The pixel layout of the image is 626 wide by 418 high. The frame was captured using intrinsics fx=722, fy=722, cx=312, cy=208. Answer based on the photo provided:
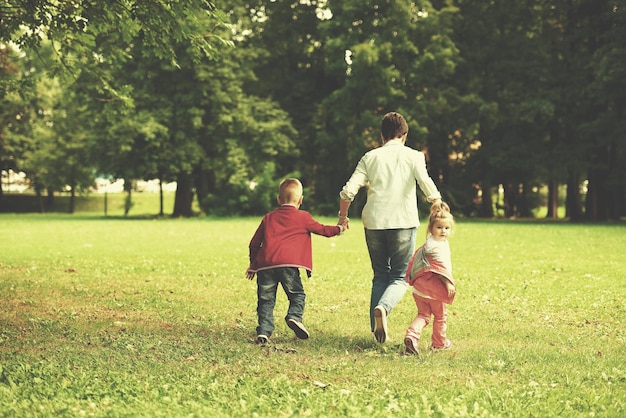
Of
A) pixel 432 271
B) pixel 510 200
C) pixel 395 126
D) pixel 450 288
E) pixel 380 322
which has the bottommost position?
pixel 380 322

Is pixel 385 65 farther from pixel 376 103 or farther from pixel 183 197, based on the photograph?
pixel 183 197

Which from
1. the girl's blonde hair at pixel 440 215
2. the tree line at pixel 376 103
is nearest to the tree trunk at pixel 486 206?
the tree line at pixel 376 103

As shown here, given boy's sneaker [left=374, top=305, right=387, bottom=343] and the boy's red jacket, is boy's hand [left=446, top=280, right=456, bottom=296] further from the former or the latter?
the boy's red jacket

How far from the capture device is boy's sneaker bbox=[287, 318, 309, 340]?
7402mm

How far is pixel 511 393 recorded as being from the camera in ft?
17.8

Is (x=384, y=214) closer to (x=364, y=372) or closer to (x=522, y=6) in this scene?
(x=364, y=372)

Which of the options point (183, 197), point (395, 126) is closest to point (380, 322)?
point (395, 126)

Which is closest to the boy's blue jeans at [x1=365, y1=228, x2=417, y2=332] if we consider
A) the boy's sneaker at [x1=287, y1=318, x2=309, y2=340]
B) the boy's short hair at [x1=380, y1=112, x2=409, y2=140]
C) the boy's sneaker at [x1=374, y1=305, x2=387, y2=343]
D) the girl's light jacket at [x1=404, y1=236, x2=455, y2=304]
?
the boy's sneaker at [x1=374, y1=305, x2=387, y2=343]

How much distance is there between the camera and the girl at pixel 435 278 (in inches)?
A: 275

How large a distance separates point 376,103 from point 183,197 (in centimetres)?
1240

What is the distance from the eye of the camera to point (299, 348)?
7.15 m

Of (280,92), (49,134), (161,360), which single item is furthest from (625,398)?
(49,134)

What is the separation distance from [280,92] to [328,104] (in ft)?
18.3

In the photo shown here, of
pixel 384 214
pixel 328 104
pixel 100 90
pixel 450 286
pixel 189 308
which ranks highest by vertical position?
pixel 328 104
